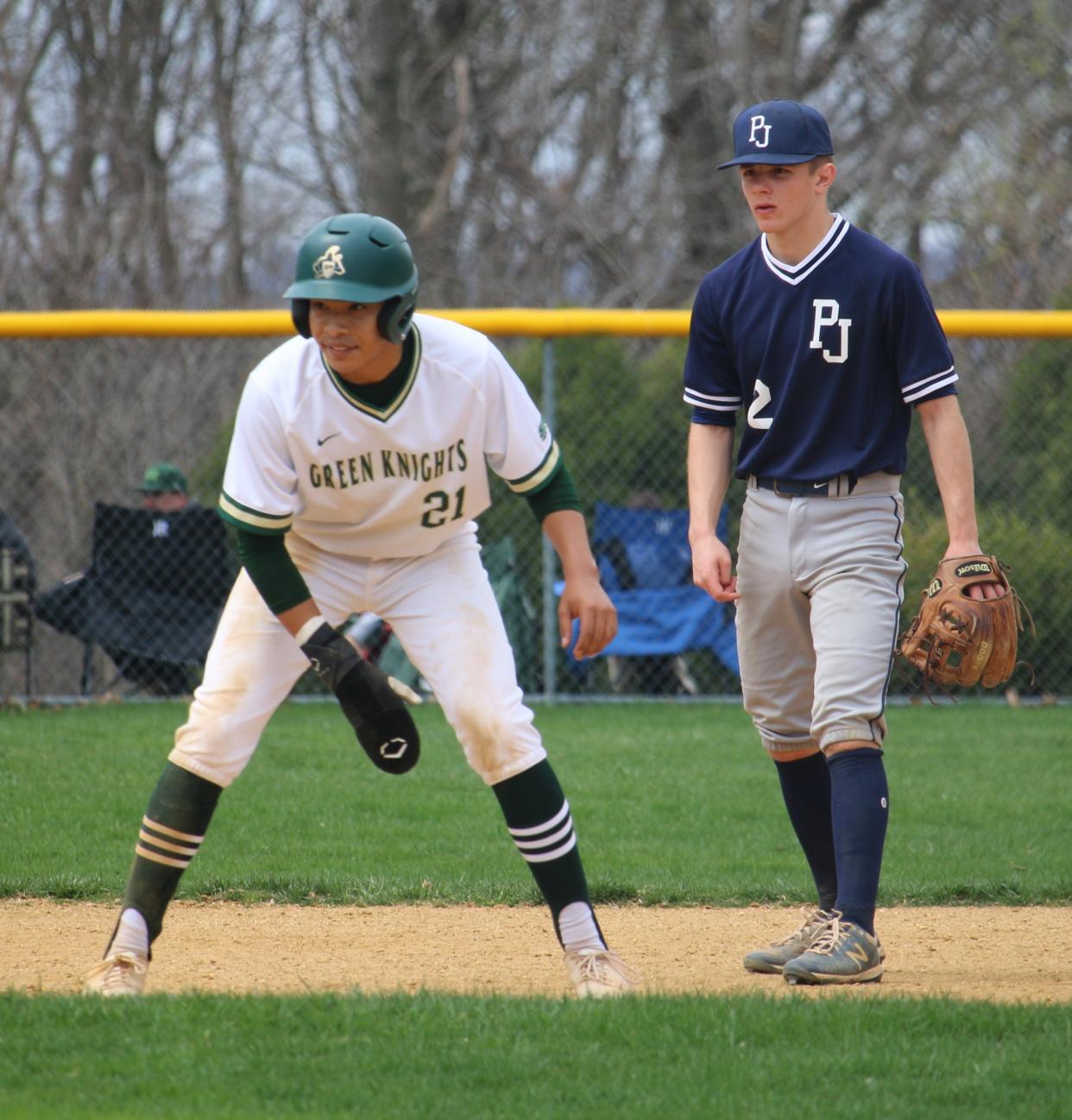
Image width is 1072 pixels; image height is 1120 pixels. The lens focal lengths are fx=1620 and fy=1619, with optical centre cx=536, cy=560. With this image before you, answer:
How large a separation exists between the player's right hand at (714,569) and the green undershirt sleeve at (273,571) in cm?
104

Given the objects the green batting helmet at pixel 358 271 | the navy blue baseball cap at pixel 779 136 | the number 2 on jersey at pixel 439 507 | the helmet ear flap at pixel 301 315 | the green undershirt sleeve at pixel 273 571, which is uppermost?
the navy blue baseball cap at pixel 779 136

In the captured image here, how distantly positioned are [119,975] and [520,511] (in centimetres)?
689

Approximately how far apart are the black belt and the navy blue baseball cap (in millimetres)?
793

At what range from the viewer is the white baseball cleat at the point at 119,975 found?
3.71 m

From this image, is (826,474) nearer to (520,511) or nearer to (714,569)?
(714,569)

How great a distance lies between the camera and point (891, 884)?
18.0 ft

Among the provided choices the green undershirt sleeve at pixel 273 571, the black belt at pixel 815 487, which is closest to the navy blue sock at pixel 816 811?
the black belt at pixel 815 487

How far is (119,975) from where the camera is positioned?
374 centimetres

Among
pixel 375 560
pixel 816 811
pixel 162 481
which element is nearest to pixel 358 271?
pixel 375 560

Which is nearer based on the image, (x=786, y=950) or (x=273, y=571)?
(x=273, y=571)

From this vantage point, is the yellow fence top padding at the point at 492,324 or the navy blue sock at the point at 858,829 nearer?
the navy blue sock at the point at 858,829

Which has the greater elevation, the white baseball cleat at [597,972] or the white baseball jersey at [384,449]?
the white baseball jersey at [384,449]

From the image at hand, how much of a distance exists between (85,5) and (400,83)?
364 cm

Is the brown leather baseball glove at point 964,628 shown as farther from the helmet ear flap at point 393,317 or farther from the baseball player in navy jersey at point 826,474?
the helmet ear flap at point 393,317
